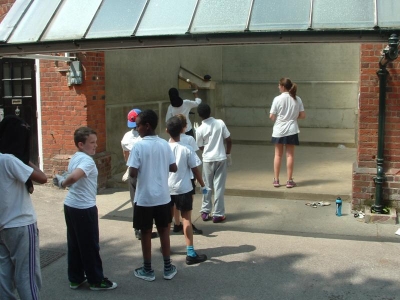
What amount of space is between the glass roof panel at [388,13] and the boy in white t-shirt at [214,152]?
2388mm

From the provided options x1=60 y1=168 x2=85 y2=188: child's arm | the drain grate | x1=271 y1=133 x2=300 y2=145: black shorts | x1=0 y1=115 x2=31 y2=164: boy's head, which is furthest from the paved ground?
x1=0 y1=115 x2=31 y2=164: boy's head

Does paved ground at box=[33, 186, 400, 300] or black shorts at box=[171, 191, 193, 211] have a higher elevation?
black shorts at box=[171, 191, 193, 211]

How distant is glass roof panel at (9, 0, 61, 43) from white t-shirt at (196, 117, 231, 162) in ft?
7.54

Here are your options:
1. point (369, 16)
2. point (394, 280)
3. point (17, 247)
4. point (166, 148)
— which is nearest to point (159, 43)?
point (166, 148)

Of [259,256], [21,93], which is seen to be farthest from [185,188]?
[21,93]

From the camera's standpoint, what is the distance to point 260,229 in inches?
259

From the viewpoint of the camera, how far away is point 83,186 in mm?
4594

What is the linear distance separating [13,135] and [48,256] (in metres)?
2.38

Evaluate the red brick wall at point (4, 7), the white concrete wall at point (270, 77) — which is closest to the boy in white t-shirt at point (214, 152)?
the red brick wall at point (4, 7)

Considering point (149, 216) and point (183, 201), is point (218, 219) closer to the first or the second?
point (183, 201)

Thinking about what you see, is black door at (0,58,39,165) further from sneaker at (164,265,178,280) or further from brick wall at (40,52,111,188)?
sneaker at (164,265,178,280)

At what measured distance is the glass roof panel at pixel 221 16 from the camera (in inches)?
205

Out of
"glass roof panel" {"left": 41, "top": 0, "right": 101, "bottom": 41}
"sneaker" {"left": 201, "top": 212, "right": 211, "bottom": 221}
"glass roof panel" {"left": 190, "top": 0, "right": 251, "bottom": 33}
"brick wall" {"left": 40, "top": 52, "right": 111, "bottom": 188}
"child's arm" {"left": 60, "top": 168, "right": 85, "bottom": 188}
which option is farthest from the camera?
"brick wall" {"left": 40, "top": 52, "right": 111, "bottom": 188}

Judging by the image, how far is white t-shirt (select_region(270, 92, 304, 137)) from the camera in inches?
315
